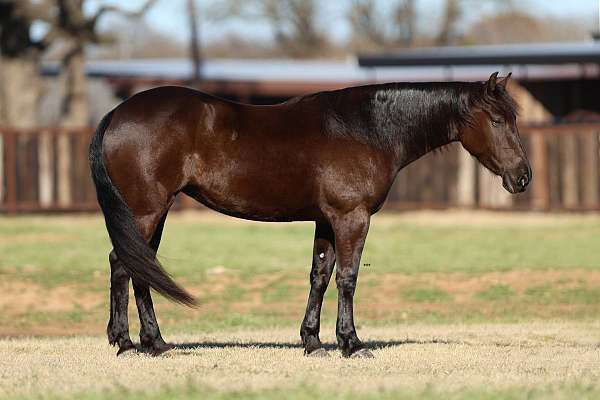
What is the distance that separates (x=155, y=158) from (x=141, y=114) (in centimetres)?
38

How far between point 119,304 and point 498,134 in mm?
3454

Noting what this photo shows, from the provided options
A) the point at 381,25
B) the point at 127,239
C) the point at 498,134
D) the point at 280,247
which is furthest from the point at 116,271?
the point at 381,25

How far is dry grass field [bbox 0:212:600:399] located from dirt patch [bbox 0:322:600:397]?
23 mm

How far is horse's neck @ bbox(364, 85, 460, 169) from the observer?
10.6m

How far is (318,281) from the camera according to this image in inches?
424

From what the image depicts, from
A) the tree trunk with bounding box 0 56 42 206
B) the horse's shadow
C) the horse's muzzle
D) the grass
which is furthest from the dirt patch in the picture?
the tree trunk with bounding box 0 56 42 206

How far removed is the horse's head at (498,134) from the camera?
414 inches

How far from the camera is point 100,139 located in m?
10.3

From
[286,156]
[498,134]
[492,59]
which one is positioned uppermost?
[492,59]

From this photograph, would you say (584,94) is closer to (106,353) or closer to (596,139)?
(596,139)

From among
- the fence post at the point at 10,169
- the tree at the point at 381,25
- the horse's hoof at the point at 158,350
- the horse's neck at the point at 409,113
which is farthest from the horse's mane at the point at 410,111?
the tree at the point at 381,25

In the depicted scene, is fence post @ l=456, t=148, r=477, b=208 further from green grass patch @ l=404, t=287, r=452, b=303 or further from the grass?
green grass patch @ l=404, t=287, r=452, b=303

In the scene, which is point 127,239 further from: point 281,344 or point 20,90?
point 20,90

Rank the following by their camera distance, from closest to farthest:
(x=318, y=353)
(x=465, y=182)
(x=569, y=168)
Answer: (x=318, y=353)
(x=569, y=168)
(x=465, y=182)
